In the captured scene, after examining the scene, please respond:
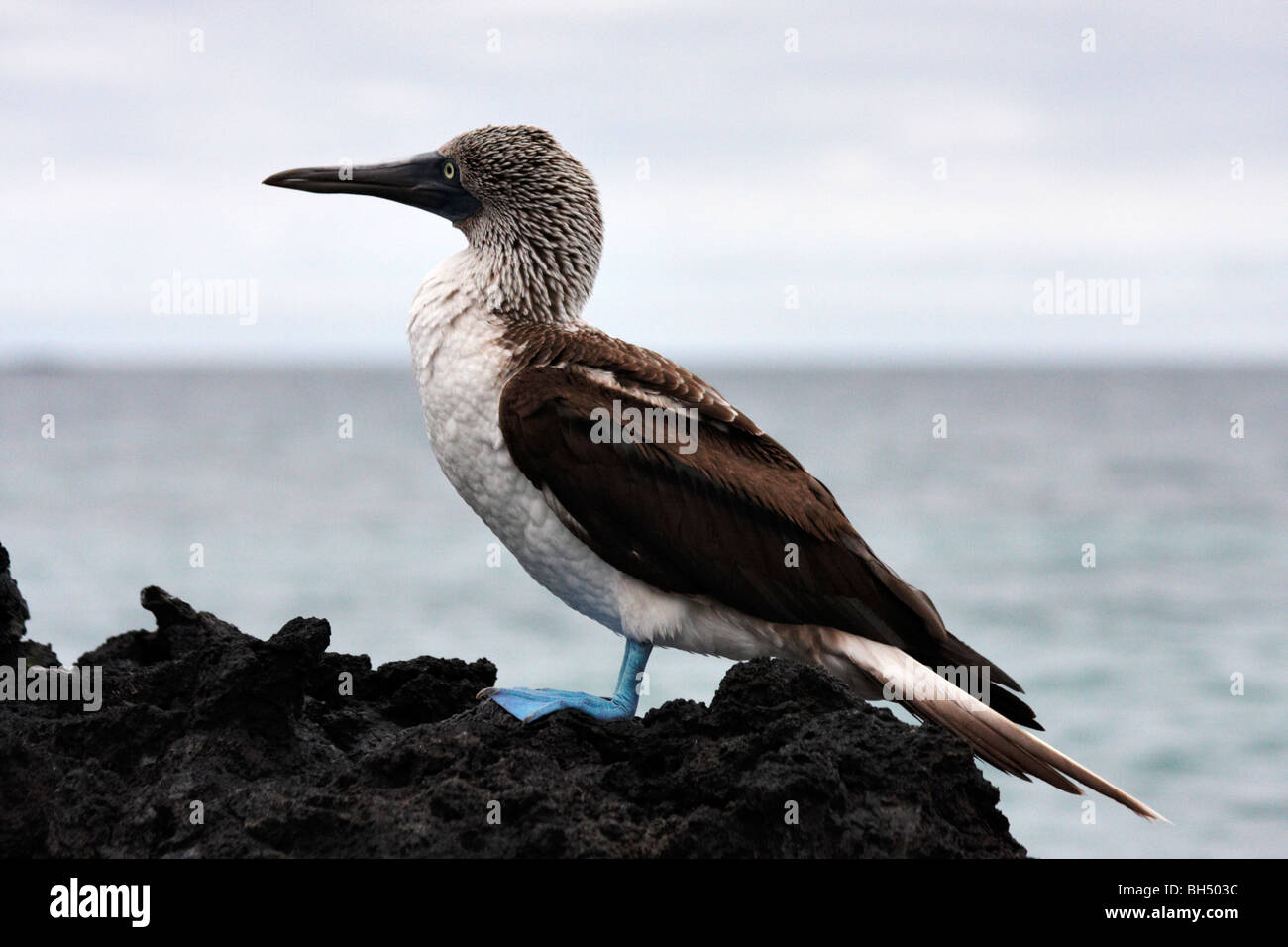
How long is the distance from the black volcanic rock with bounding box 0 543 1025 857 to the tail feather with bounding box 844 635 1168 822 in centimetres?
43

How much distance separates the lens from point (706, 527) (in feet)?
19.6

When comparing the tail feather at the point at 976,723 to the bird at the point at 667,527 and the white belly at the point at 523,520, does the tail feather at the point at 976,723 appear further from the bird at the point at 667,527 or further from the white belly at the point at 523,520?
the white belly at the point at 523,520

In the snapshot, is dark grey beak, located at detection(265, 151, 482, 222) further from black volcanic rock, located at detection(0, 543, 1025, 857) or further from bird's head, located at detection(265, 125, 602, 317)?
black volcanic rock, located at detection(0, 543, 1025, 857)

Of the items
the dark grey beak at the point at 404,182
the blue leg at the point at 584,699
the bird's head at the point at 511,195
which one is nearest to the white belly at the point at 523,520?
the blue leg at the point at 584,699

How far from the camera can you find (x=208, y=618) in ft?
21.7

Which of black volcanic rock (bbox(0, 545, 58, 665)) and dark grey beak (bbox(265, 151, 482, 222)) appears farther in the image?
dark grey beak (bbox(265, 151, 482, 222))

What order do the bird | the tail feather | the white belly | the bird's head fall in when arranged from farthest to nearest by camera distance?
the bird's head
the white belly
the bird
the tail feather

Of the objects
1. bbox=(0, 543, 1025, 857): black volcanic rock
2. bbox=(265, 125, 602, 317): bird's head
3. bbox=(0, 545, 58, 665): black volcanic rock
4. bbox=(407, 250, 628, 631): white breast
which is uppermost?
bbox=(265, 125, 602, 317): bird's head

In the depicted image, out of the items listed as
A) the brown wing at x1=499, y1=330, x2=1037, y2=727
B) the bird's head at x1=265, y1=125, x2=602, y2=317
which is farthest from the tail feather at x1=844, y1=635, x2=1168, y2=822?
the bird's head at x1=265, y1=125, x2=602, y2=317

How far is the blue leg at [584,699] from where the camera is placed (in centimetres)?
555

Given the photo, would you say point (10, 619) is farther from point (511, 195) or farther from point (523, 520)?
point (511, 195)

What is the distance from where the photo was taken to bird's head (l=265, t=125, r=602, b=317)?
6.95 meters

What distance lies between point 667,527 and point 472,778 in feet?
4.77

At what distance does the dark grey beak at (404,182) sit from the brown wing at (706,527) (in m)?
1.45
